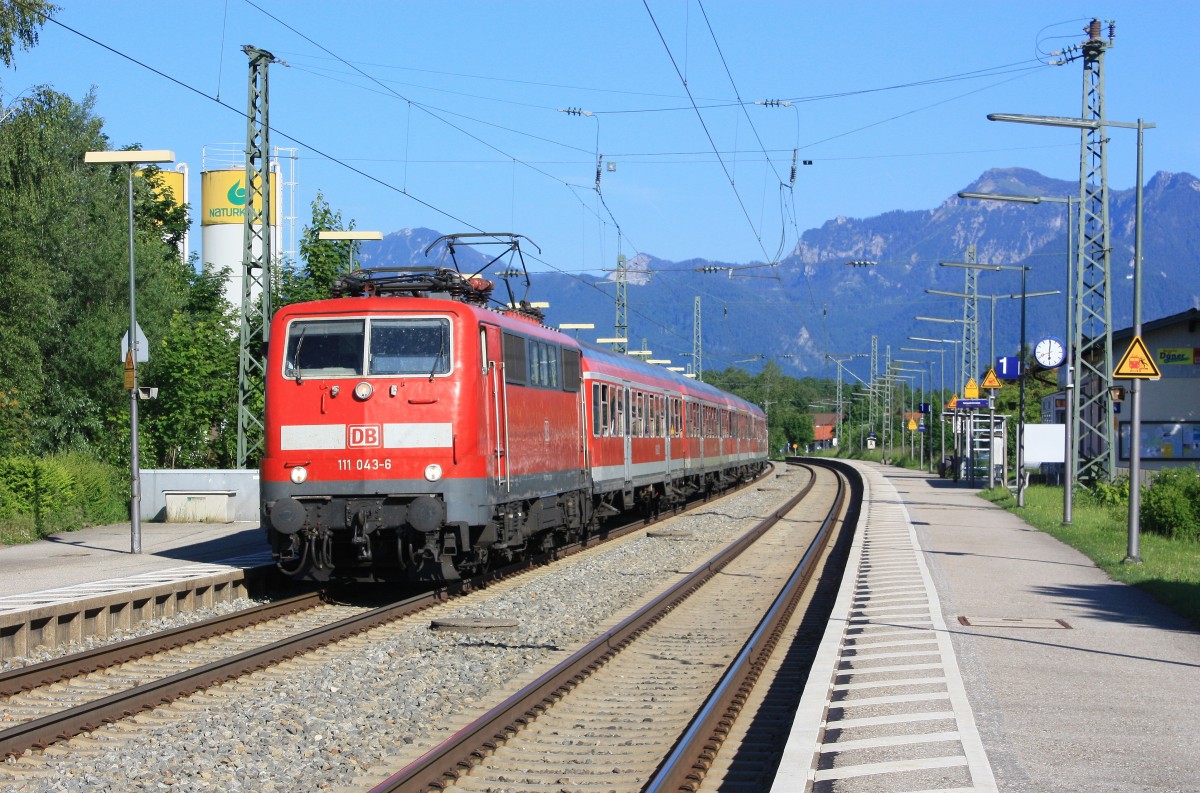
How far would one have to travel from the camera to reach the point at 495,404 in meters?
15.5

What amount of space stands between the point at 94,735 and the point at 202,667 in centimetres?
178

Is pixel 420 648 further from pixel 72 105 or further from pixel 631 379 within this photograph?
pixel 72 105

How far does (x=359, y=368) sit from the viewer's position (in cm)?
1473

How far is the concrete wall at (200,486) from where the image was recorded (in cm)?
2409

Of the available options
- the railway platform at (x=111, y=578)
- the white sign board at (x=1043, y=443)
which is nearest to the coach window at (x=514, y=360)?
the railway platform at (x=111, y=578)

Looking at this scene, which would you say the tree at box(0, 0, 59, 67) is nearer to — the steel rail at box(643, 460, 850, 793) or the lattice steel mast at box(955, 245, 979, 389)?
the steel rail at box(643, 460, 850, 793)

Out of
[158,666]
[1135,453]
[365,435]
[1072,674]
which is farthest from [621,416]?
[1072,674]

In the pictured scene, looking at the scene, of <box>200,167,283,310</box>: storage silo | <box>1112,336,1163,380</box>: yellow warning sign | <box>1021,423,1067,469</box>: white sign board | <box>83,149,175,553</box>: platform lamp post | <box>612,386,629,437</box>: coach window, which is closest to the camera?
<box>1112,336,1163,380</box>: yellow warning sign

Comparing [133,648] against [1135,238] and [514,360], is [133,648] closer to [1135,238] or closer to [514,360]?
[514,360]

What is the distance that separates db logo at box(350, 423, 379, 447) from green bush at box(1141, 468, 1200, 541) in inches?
626

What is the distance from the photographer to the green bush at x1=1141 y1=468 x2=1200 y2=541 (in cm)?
2411

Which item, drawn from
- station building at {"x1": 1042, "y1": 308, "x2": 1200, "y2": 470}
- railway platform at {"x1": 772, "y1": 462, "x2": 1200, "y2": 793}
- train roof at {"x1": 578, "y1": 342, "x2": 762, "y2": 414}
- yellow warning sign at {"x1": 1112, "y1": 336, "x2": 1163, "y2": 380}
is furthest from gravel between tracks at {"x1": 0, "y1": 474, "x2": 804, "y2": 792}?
station building at {"x1": 1042, "y1": 308, "x2": 1200, "y2": 470}

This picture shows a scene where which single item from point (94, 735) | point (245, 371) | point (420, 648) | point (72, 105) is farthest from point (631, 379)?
point (72, 105)

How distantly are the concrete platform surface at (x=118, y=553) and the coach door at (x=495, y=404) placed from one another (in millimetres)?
3731
